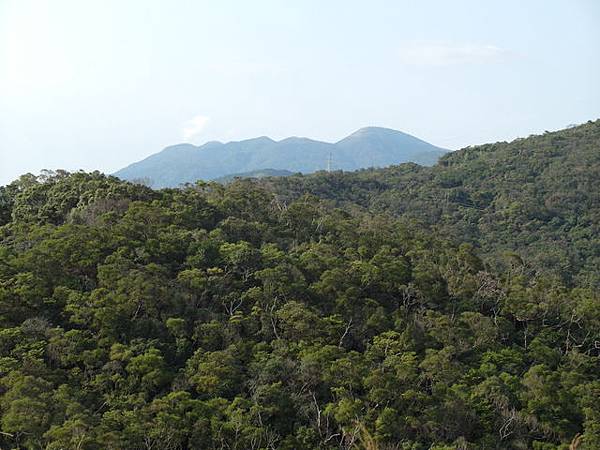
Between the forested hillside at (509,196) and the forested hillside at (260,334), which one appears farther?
the forested hillside at (509,196)

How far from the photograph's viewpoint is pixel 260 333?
57.6 feet

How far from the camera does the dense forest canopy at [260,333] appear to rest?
14133 millimetres

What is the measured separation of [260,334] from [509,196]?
37.8 meters

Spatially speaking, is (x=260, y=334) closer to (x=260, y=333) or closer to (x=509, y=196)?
(x=260, y=333)

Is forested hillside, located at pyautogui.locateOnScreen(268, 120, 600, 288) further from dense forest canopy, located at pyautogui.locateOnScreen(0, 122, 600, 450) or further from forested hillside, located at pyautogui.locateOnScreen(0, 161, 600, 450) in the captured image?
forested hillside, located at pyautogui.locateOnScreen(0, 161, 600, 450)

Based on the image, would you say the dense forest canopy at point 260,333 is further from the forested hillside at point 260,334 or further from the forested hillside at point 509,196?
the forested hillside at point 509,196

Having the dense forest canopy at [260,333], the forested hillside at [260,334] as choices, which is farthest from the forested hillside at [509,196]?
the forested hillside at [260,334]

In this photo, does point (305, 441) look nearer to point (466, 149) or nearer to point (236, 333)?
point (236, 333)

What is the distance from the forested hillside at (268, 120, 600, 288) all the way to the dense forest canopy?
39.3ft

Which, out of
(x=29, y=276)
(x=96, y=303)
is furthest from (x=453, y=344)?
(x=29, y=276)

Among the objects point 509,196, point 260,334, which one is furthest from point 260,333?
point 509,196

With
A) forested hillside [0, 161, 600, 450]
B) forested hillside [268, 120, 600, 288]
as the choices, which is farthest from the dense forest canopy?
forested hillside [268, 120, 600, 288]

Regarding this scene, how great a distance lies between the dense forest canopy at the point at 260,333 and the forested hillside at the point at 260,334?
5 cm

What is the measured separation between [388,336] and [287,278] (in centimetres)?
341
